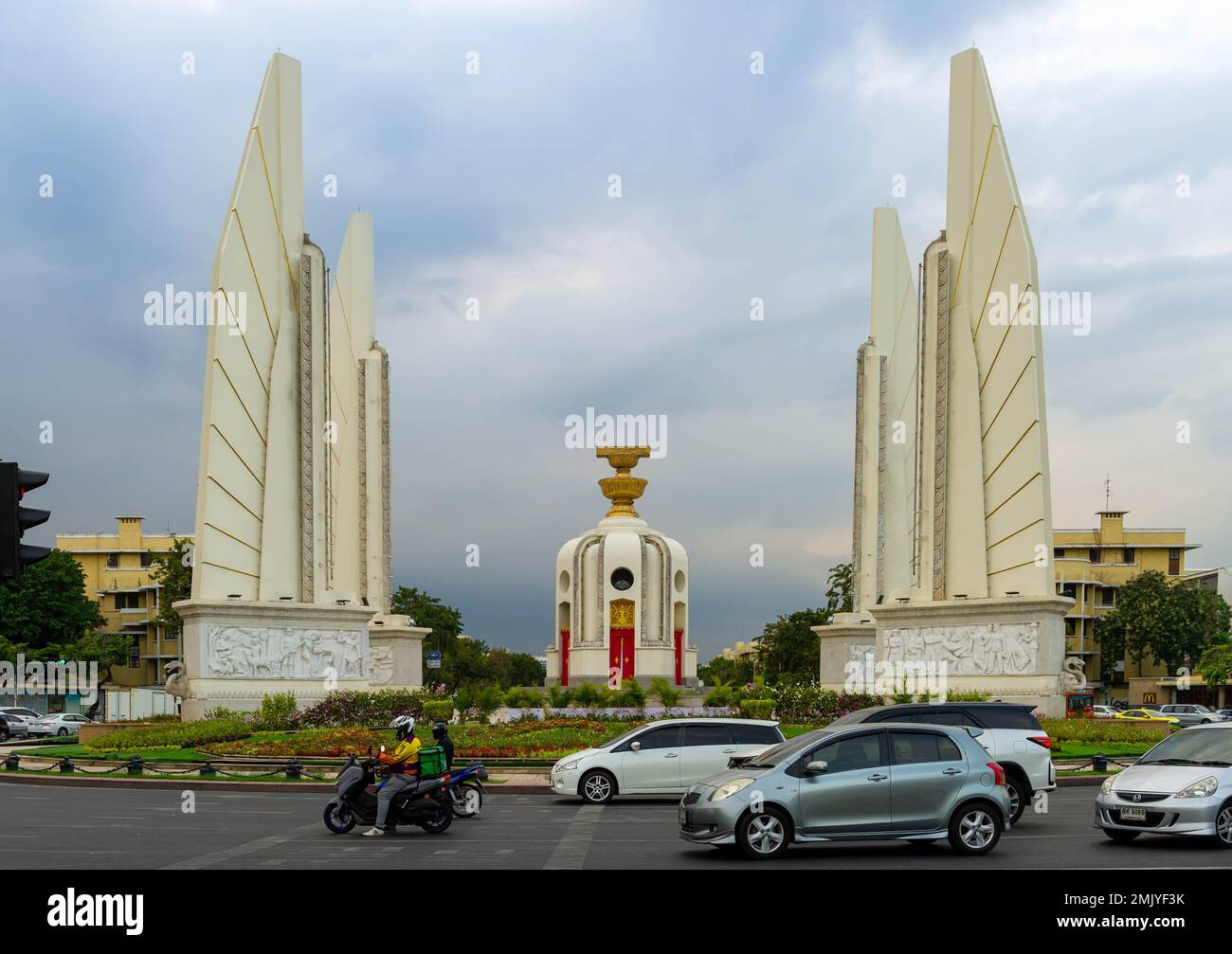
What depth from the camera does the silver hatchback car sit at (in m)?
13.5

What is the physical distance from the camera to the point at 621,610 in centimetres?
6712

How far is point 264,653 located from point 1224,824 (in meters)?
28.5

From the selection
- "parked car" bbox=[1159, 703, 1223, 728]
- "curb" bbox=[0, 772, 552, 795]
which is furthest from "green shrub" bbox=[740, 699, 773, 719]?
"parked car" bbox=[1159, 703, 1223, 728]

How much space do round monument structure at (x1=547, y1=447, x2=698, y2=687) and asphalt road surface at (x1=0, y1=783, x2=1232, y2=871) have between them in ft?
150

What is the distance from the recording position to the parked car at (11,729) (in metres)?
46.8

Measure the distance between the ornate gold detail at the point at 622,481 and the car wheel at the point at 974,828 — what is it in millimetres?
58744

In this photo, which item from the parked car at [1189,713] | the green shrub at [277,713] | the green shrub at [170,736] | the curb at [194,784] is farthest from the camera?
the parked car at [1189,713]

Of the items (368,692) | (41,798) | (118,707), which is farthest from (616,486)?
(41,798)

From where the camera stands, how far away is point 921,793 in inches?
544

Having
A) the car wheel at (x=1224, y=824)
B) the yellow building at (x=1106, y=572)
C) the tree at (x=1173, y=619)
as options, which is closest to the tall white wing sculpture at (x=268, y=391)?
the car wheel at (x=1224, y=824)

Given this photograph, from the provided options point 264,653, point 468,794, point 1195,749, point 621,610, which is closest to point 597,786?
point 468,794

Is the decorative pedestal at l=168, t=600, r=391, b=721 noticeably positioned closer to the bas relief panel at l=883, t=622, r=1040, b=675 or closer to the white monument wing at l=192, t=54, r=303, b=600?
the white monument wing at l=192, t=54, r=303, b=600

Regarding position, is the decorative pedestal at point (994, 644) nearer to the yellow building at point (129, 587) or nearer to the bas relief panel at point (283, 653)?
the bas relief panel at point (283, 653)

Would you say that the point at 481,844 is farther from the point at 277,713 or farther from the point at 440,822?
the point at 277,713
